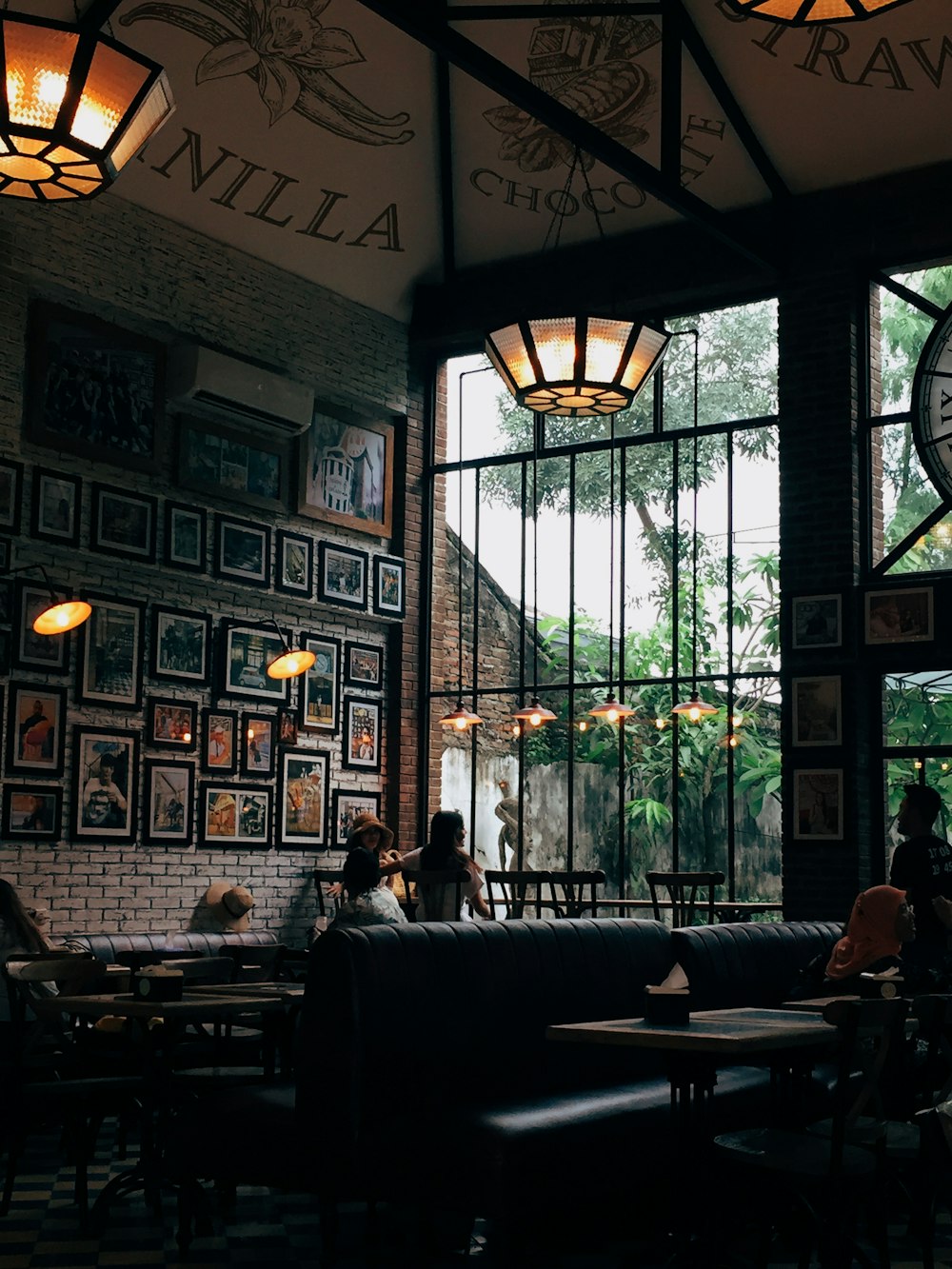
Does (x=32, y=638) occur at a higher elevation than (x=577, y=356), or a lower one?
lower

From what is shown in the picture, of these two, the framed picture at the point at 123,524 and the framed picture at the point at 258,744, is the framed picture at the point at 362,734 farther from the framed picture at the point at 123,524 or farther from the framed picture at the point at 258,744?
the framed picture at the point at 123,524

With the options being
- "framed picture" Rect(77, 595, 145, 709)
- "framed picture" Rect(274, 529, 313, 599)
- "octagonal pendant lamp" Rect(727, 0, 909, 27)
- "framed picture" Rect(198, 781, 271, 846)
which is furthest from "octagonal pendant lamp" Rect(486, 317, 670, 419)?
"framed picture" Rect(198, 781, 271, 846)

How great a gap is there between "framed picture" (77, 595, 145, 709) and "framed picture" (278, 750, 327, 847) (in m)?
1.43

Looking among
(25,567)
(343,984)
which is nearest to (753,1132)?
(343,984)

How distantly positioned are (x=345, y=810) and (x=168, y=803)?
5.76ft

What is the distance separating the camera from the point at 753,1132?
14.8 feet

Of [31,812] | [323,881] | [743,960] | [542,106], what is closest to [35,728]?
[31,812]

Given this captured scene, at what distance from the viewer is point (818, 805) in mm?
9609

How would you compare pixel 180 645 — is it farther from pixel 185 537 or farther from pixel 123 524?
pixel 123 524

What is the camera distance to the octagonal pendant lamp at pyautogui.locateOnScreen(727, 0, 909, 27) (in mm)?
4934

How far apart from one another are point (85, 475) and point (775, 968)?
4.97m

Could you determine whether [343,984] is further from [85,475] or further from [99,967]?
[85,475]

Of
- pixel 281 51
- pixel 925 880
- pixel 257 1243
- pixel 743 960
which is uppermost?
pixel 281 51

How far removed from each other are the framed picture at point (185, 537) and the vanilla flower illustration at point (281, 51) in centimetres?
257
